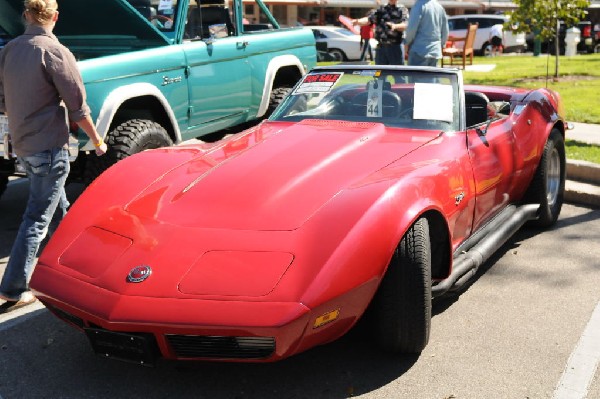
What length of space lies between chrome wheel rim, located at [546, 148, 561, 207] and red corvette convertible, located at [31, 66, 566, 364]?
1.12 metres

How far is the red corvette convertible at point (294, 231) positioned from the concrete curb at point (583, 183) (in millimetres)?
2114

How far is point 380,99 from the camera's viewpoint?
4855mm

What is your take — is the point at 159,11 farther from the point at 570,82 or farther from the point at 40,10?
the point at 570,82

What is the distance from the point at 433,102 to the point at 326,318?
209 centimetres

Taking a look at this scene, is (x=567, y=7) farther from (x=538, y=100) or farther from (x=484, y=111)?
(x=484, y=111)

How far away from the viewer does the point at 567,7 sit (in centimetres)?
1448

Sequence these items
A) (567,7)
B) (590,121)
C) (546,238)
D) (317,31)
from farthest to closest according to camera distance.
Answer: (317,31) → (567,7) → (590,121) → (546,238)

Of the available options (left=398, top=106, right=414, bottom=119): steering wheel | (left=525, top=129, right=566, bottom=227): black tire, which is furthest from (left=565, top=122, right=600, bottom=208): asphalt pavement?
(left=398, top=106, right=414, bottom=119): steering wheel

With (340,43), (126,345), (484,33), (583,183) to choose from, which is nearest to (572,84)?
(583,183)

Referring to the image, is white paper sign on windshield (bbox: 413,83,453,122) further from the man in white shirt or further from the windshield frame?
the man in white shirt

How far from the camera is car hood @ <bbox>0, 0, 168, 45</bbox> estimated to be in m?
6.74

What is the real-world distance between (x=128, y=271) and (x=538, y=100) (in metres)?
3.72

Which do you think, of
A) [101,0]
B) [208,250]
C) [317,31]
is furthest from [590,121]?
[317,31]

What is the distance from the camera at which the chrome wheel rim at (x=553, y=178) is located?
5.91 m
